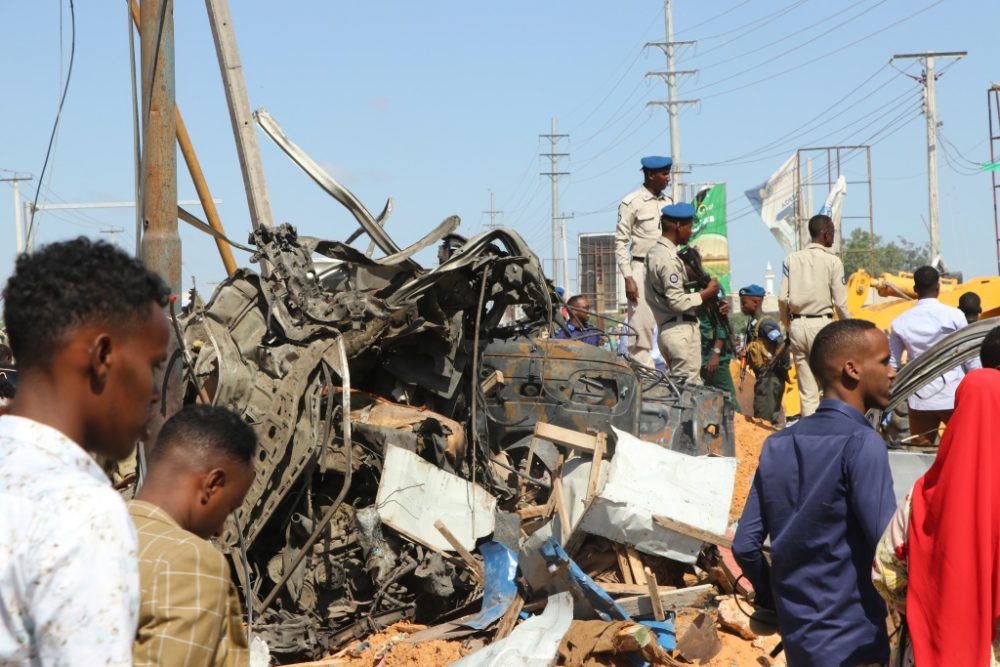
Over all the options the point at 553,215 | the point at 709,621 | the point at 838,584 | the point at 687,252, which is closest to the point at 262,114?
the point at 687,252

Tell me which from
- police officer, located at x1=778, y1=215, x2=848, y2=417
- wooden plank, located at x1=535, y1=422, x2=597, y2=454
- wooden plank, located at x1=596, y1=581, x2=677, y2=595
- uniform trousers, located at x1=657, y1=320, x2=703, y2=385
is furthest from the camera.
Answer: police officer, located at x1=778, y1=215, x2=848, y2=417

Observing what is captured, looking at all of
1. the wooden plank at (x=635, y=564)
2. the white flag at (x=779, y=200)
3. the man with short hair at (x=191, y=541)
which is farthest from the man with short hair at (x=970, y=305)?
the white flag at (x=779, y=200)

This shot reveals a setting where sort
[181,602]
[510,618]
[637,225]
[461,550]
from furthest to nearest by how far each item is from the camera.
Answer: [637,225] < [461,550] < [510,618] < [181,602]

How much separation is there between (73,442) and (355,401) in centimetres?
700

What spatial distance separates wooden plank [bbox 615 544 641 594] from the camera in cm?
814

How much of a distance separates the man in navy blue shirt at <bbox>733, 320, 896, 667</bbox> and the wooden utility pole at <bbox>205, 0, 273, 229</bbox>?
6278 mm

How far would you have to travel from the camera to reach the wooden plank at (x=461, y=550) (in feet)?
26.2

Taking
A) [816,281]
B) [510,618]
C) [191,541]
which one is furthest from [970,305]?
[191,541]

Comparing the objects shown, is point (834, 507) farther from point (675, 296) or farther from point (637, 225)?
point (637, 225)

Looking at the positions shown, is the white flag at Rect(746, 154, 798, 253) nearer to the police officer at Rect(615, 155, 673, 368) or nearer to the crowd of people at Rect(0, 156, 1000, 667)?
the police officer at Rect(615, 155, 673, 368)

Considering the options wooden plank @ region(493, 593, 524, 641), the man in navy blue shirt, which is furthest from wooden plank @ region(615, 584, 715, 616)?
the man in navy blue shirt

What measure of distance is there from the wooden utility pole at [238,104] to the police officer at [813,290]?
5.13 metres

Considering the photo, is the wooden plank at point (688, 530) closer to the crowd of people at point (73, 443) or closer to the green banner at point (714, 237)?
the crowd of people at point (73, 443)

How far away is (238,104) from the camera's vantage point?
30.5 feet
